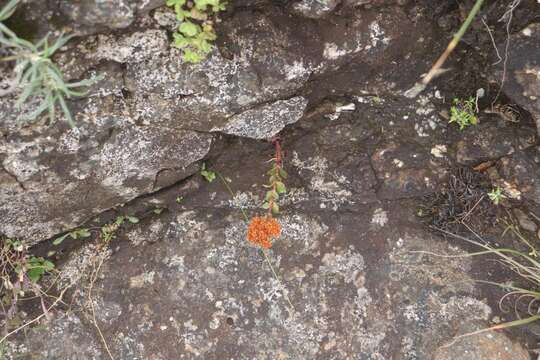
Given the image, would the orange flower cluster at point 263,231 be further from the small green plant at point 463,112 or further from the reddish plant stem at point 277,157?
the small green plant at point 463,112

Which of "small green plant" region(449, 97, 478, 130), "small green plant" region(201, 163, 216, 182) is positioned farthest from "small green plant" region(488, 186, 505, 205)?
"small green plant" region(201, 163, 216, 182)

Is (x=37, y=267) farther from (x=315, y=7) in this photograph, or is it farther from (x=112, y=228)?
(x=315, y=7)

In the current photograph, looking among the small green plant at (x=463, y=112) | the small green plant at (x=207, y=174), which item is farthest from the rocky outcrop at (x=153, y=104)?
the small green plant at (x=463, y=112)

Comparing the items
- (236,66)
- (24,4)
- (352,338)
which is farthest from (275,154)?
(24,4)

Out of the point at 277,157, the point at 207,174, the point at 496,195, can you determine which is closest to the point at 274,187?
the point at 277,157

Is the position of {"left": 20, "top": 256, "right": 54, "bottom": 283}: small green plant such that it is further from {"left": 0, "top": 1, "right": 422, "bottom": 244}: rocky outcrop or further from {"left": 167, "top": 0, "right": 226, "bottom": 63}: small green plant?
{"left": 167, "top": 0, "right": 226, "bottom": 63}: small green plant

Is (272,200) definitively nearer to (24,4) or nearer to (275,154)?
(275,154)
